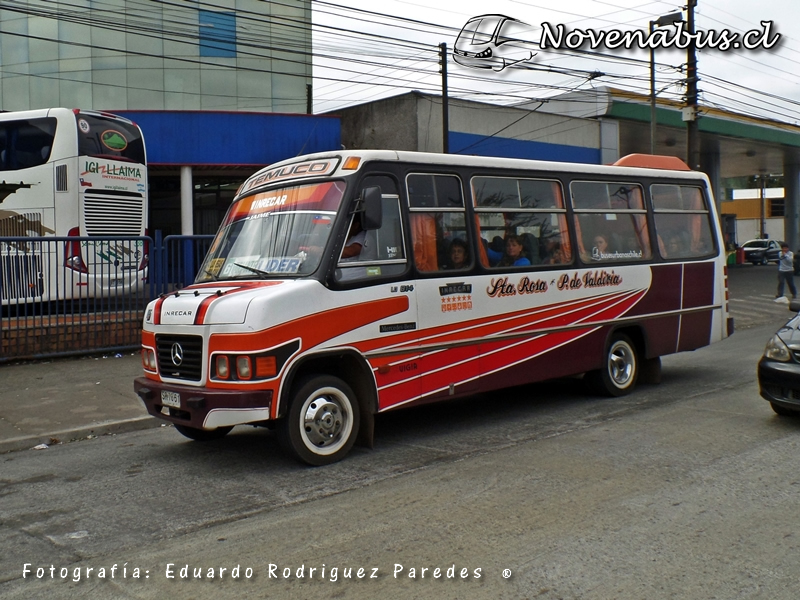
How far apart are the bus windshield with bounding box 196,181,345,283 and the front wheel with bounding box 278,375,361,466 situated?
0.99 metres

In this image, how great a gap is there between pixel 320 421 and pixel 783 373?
4.54m

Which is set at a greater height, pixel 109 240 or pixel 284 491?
pixel 109 240

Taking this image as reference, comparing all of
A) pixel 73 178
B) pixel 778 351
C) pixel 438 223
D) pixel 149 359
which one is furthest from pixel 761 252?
pixel 149 359

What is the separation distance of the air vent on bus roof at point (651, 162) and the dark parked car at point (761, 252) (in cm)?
3949

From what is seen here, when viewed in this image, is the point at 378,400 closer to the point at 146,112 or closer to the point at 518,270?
the point at 518,270

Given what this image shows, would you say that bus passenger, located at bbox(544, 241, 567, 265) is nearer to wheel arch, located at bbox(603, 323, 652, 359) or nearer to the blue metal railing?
wheel arch, located at bbox(603, 323, 652, 359)

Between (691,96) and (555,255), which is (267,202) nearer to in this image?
(555,255)

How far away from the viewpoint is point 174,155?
25.1 metres

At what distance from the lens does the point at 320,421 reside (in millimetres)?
6781

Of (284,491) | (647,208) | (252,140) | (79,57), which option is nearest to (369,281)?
(284,491)

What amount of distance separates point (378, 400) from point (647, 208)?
5092 millimetres

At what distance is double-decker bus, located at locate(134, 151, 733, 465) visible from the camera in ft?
21.3

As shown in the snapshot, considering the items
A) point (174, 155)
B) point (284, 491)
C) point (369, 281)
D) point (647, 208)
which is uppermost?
point (174, 155)

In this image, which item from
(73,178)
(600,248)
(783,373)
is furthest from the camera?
(73,178)
